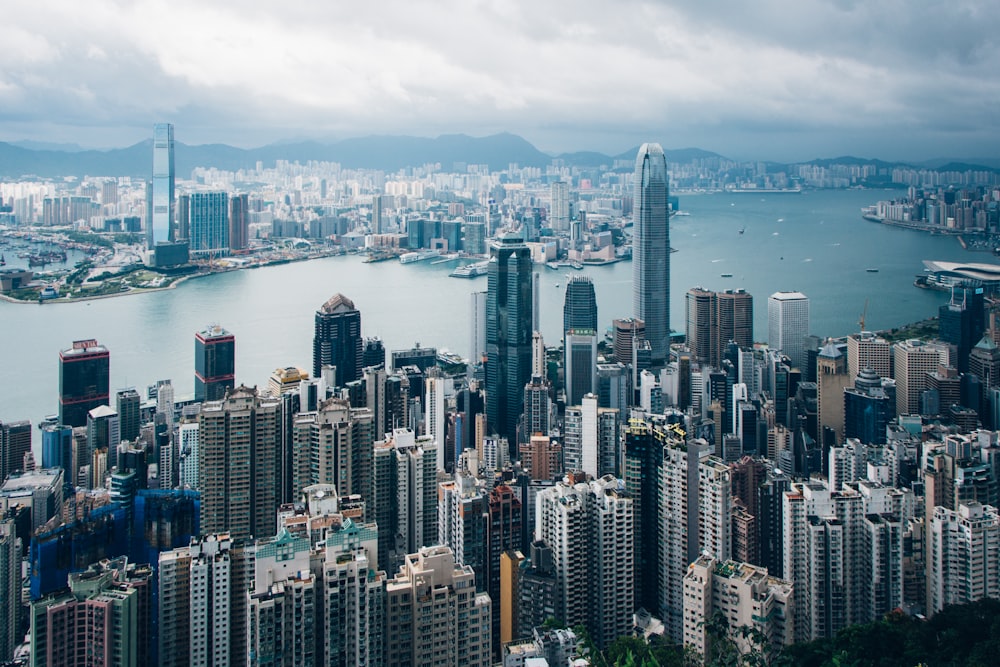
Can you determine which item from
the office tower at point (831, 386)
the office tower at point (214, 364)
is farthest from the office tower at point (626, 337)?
the office tower at point (214, 364)

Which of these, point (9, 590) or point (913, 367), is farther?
point (913, 367)

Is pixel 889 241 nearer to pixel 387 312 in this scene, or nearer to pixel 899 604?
pixel 387 312

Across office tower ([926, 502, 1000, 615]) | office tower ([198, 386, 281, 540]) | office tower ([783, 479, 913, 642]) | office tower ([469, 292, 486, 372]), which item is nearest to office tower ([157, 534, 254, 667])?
office tower ([198, 386, 281, 540])

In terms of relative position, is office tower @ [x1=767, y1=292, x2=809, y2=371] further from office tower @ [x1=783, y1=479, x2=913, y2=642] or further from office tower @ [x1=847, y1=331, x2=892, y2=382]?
office tower @ [x1=783, y1=479, x2=913, y2=642]

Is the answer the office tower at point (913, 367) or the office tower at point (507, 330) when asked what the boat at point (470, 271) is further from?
the office tower at point (913, 367)

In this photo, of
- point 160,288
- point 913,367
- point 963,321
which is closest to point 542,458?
point 913,367

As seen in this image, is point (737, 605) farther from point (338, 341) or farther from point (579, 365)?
point (338, 341)
